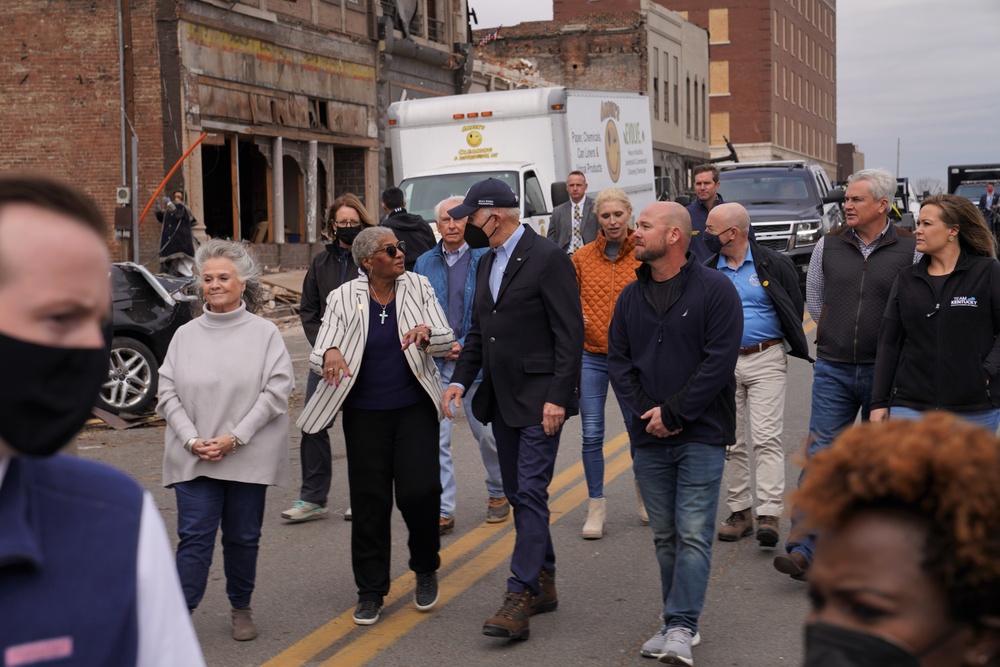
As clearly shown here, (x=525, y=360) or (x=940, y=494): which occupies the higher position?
→ (x=940, y=494)

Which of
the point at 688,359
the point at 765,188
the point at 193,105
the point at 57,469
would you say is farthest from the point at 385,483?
the point at 193,105

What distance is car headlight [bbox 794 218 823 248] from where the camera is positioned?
65.3 ft

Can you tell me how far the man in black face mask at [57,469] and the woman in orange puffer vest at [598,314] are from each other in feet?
20.0

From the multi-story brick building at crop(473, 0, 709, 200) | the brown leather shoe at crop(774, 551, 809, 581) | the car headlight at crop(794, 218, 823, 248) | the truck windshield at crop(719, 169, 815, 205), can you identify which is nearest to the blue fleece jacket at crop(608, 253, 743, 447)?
the brown leather shoe at crop(774, 551, 809, 581)

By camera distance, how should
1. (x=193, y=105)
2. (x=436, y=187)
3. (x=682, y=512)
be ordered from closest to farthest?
(x=682, y=512)
(x=436, y=187)
(x=193, y=105)

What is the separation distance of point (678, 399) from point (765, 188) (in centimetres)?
1642

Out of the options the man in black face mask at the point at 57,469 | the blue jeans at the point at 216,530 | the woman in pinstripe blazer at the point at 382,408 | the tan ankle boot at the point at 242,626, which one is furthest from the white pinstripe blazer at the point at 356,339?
the man in black face mask at the point at 57,469

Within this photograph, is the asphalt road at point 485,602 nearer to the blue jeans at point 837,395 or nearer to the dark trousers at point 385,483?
the dark trousers at point 385,483

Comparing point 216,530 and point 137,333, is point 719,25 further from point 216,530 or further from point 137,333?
point 216,530

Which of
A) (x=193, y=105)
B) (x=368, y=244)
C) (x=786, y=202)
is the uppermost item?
(x=193, y=105)

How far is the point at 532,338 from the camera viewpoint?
623 centimetres

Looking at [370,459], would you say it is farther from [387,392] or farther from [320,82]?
[320,82]

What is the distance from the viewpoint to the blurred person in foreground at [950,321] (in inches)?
235

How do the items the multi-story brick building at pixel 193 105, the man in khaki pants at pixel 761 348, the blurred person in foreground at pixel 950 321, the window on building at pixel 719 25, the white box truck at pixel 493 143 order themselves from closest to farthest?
the blurred person in foreground at pixel 950 321, the man in khaki pants at pixel 761 348, the white box truck at pixel 493 143, the multi-story brick building at pixel 193 105, the window on building at pixel 719 25
